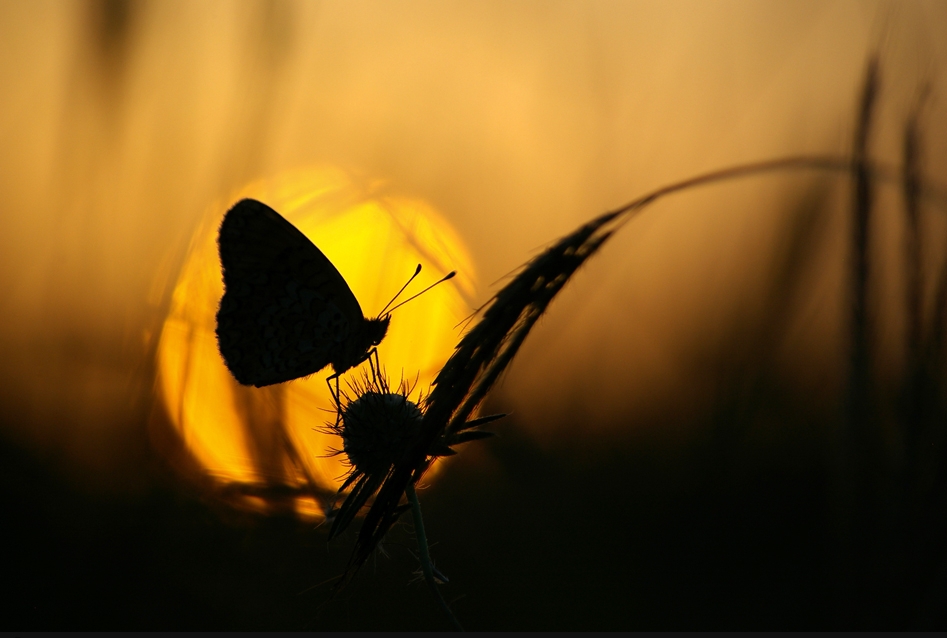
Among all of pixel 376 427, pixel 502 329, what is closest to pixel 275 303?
pixel 376 427

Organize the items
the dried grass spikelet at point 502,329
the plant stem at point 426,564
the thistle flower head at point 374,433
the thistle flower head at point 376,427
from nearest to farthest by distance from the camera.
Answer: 1. the dried grass spikelet at point 502,329
2. the plant stem at point 426,564
3. the thistle flower head at point 374,433
4. the thistle flower head at point 376,427

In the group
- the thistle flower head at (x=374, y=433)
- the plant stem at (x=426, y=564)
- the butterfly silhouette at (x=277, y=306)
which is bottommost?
the plant stem at (x=426, y=564)

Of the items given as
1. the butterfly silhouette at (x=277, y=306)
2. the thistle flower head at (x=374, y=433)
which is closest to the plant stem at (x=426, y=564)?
the thistle flower head at (x=374, y=433)

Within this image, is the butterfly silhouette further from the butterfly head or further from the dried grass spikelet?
the dried grass spikelet

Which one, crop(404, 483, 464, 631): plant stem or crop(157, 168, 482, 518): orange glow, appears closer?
crop(404, 483, 464, 631): plant stem

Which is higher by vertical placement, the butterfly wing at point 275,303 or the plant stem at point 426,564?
the butterfly wing at point 275,303

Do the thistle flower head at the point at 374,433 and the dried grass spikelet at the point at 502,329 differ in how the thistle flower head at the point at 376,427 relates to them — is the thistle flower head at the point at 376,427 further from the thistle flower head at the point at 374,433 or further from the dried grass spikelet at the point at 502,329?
the dried grass spikelet at the point at 502,329

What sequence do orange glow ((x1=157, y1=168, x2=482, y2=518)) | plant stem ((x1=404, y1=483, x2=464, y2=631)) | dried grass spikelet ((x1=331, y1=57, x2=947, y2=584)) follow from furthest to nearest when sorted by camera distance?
1. orange glow ((x1=157, y1=168, x2=482, y2=518))
2. plant stem ((x1=404, y1=483, x2=464, y2=631))
3. dried grass spikelet ((x1=331, y1=57, x2=947, y2=584))

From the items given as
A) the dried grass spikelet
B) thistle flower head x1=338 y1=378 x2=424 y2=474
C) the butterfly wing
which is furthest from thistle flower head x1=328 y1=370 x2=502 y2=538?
the dried grass spikelet
